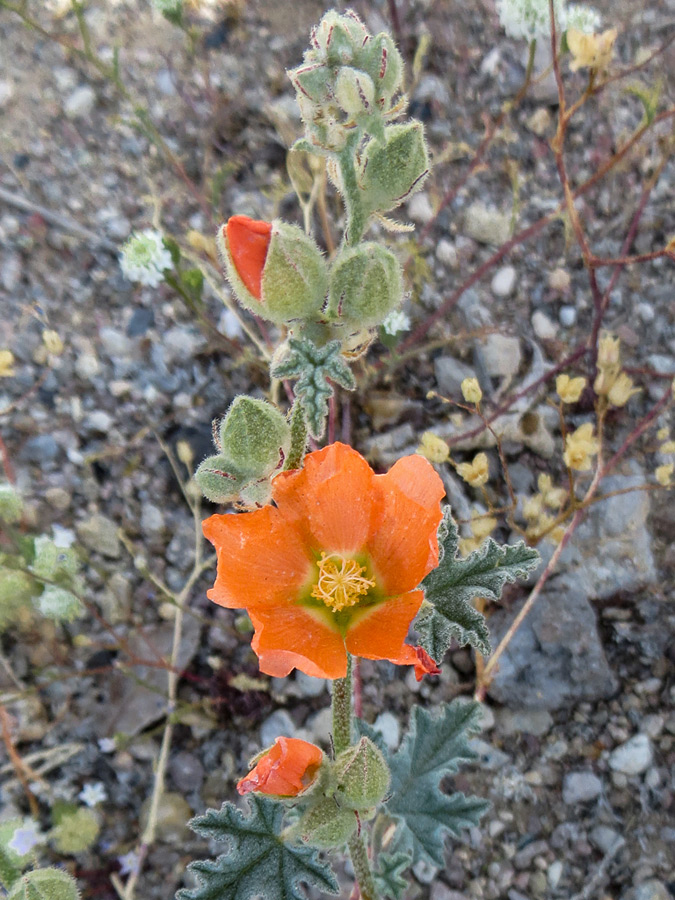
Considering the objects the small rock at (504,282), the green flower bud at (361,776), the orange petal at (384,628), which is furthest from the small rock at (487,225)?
the green flower bud at (361,776)

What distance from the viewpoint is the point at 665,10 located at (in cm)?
336

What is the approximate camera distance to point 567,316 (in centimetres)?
292

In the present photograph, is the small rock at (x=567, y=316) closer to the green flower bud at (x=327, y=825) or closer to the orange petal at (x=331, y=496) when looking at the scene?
Answer: the orange petal at (x=331, y=496)

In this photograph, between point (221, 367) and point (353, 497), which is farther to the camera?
point (221, 367)

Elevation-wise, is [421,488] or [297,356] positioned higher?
[297,356]

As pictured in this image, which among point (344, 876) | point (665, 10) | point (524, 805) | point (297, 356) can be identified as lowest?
point (344, 876)

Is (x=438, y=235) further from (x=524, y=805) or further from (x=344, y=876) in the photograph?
(x=344, y=876)

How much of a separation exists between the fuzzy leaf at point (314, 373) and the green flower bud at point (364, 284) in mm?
132

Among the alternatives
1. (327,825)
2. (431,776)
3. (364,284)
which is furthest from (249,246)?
(431,776)

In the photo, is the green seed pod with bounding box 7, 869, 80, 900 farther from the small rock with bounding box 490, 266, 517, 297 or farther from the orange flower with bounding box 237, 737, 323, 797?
the small rock with bounding box 490, 266, 517, 297

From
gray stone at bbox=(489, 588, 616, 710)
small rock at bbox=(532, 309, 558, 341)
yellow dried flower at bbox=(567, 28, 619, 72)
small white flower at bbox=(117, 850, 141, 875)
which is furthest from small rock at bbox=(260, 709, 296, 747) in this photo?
yellow dried flower at bbox=(567, 28, 619, 72)

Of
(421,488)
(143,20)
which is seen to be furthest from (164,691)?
(143,20)

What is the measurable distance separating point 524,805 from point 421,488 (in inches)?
52.9

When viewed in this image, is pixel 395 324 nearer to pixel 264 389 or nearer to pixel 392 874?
pixel 264 389
